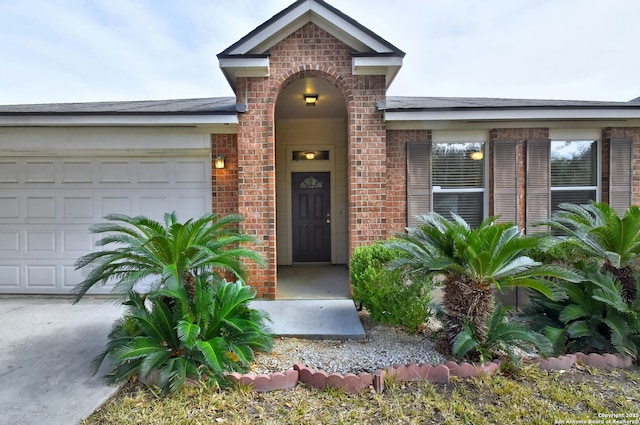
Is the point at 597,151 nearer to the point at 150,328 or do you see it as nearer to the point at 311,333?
the point at 311,333

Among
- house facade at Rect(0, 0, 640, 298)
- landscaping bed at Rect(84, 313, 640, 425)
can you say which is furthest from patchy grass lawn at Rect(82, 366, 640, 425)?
house facade at Rect(0, 0, 640, 298)

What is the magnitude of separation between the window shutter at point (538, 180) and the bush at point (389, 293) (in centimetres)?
323

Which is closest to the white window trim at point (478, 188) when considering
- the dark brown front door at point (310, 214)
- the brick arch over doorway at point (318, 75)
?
the brick arch over doorway at point (318, 75)

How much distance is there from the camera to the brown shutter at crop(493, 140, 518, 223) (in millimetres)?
5891

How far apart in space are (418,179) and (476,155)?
1243 mm

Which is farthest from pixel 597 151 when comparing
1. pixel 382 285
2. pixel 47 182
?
pixel 47 182

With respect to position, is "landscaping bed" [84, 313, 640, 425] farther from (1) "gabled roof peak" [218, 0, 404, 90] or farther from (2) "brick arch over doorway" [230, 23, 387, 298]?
(1) "gabled roof peak" [218, 0, 404, 90]

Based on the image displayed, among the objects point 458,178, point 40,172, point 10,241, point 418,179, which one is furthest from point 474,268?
point 10,241

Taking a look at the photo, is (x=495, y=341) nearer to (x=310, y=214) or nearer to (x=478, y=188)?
(x=478, y=188)

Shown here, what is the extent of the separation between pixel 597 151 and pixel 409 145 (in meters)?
3.67

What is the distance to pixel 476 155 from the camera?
601cm

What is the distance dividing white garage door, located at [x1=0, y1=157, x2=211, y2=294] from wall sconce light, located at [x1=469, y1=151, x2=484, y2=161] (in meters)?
5.25

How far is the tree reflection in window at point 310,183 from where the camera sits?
8391 millimetres

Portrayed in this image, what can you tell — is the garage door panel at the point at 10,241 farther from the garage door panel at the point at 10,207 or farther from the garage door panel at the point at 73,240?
the garage door panel at the point at 73,240
